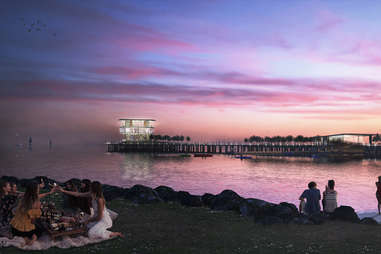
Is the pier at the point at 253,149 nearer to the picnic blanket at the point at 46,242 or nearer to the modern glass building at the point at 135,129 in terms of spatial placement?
the modern glass building at the point at 135,129

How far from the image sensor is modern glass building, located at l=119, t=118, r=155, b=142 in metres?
180

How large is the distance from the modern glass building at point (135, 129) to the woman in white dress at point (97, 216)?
17075 centimetres

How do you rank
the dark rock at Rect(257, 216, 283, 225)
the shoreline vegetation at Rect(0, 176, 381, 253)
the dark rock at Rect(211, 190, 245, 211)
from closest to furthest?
the shoreline vegetation at Rect(0, 176, 381, 253)
the dark rock at Rect(257, 216, 283, 225)
the dark rock at Rect(211, 190, 245, 211)

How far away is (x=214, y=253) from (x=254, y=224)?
3.57 meters

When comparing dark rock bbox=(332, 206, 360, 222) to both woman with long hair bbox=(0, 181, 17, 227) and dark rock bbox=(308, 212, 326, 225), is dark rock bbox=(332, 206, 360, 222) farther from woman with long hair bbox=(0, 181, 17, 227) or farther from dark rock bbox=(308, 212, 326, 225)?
woman with long hair bbox=(0, 181, 17, 227)

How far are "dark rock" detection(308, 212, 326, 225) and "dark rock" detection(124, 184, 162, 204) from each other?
20.0 feet

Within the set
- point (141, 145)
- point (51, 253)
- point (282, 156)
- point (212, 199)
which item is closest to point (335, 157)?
point (282, 156)

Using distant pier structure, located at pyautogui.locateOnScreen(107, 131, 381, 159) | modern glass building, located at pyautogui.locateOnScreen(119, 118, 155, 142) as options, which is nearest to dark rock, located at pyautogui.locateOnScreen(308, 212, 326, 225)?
distant pier structure, located at pyautogui.locateOnScreen(107, 131, 381, 159)

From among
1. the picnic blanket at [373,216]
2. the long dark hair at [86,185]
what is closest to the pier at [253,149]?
the picnic blanket at [373,216]

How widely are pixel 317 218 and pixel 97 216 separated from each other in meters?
7.23

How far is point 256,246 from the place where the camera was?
980cm

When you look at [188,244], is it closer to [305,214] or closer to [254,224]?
[254,224]

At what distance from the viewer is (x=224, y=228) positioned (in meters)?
11.8

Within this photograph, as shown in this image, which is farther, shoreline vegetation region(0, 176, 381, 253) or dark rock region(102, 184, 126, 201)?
dark rock region(102, 184, 126, 201)
